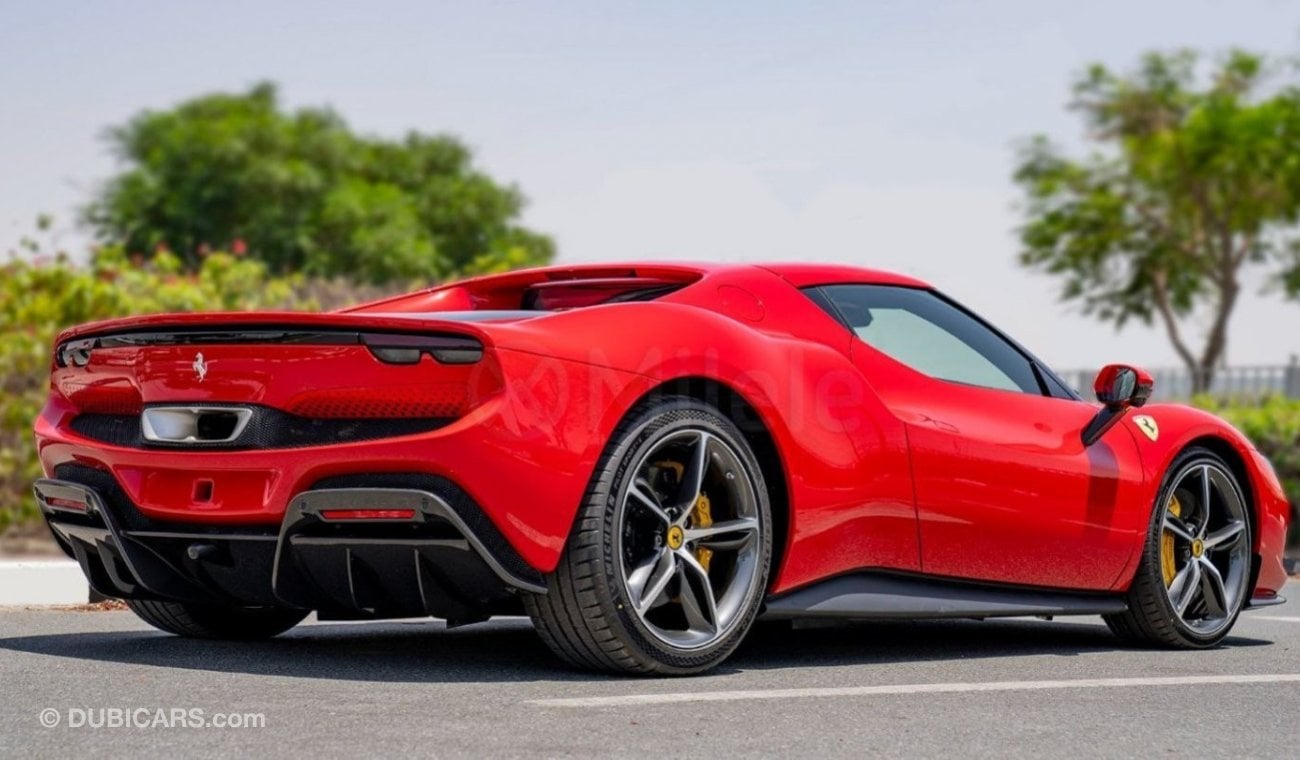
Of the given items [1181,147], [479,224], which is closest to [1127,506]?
[1181,147]

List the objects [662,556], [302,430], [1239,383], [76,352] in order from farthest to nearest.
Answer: [1239,383]
[76,352]
[662,556]
[302,430]

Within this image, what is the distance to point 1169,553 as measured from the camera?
270 inches

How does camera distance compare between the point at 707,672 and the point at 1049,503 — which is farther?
the point at 1049,503

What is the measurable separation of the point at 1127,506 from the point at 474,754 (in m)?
3.38

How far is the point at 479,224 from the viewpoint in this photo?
71438 mm

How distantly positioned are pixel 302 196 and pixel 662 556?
63.6m

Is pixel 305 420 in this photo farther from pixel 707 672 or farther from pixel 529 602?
pixel 707 672

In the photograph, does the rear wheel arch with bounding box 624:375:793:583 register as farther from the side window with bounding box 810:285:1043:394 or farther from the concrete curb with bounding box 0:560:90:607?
the concrete curb with bounding box 0:560:90:607

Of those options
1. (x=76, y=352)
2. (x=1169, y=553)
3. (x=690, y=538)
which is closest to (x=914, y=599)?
(x=690, y=538)

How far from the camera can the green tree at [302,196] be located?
63188 mm

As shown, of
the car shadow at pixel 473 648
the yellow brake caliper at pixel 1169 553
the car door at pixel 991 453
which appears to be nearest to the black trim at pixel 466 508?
the car shadow at pixel 473 648

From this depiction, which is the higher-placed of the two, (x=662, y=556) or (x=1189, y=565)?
(x=662, y=556)

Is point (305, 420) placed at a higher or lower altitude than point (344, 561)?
higher

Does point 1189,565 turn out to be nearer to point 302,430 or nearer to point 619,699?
point 619,699
